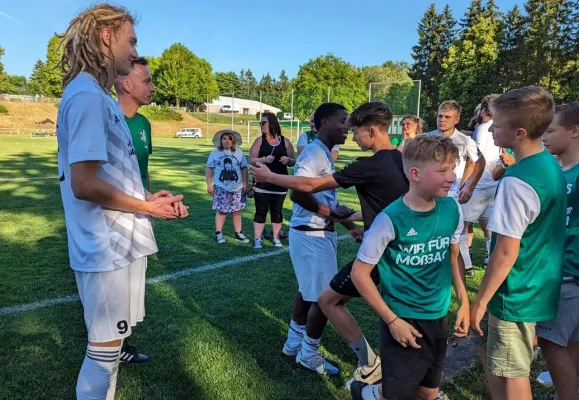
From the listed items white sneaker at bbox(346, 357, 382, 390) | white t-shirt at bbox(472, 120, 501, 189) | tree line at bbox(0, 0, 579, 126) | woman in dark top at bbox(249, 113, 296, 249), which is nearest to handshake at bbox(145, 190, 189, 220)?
white sneaker at bbox(346, 357, 382, 390)

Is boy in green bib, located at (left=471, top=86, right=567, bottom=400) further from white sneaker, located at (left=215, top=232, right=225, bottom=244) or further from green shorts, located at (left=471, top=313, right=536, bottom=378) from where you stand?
white sneaker, located at (left=215, top=232, right=225, bottom=244)

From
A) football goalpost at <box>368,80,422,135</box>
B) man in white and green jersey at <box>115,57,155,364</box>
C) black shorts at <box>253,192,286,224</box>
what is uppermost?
football goalpost at <box>368,80,422,135</box>

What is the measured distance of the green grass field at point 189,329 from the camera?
3.22 metres

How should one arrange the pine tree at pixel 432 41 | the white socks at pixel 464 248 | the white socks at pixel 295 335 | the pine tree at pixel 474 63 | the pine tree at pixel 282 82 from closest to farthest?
the white socks at pixel 295 335, the white socks at pixel 464 248, the pine tree at pixel 474 63, the pine tree at pixel 432 41, the pine tree at pixel 282 82

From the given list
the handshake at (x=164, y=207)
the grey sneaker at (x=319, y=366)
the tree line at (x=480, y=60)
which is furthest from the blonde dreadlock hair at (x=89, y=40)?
the tree line at (x=480, y=60)

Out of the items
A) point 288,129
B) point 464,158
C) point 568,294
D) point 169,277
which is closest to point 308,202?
point 568,294

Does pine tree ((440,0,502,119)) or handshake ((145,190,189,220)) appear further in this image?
pine tree ((440,0,502,119))

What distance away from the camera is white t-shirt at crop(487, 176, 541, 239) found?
6.97ft

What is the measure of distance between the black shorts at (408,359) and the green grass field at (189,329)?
1066 millimetres

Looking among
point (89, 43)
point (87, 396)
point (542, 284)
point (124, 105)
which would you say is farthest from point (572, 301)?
point (124, 105)

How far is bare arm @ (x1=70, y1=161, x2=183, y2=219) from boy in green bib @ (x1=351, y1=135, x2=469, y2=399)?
1.07 m

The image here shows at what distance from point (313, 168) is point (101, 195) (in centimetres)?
183

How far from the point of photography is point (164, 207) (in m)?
2.08

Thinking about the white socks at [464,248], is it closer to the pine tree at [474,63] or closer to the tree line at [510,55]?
the tree line at [510,55]
